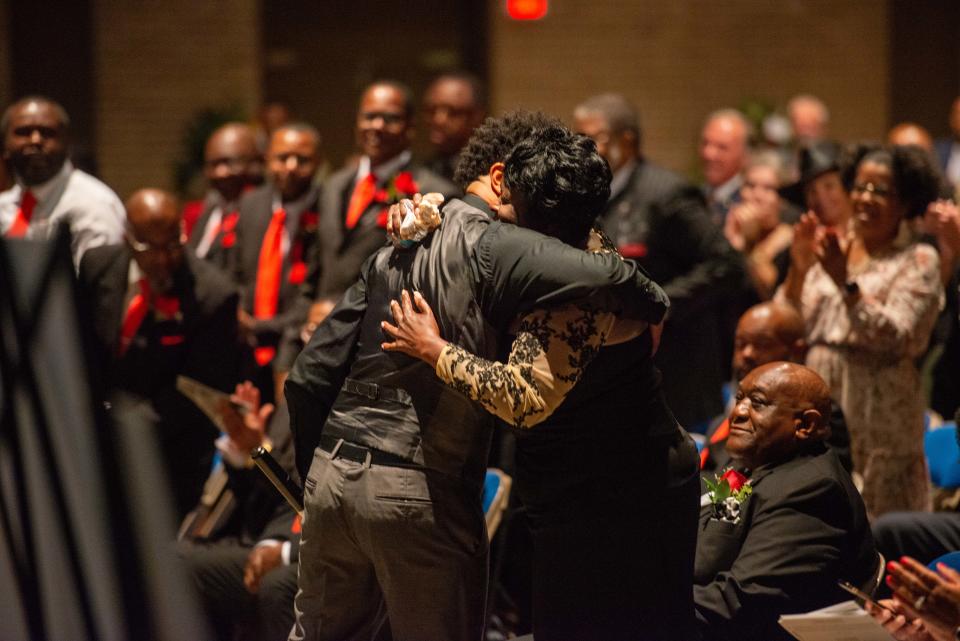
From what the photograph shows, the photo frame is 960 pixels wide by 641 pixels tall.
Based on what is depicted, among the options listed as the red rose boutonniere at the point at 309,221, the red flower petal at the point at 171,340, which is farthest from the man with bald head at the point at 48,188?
the red rose boutonniere at the point at 309,221

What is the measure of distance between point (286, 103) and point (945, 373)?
6.32m

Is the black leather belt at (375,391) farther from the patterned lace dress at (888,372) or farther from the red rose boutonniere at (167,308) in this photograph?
the red rose boutonniere at (167,308)

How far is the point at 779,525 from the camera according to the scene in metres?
3.28

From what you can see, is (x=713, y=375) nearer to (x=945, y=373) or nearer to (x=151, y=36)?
(x=945, y=373)

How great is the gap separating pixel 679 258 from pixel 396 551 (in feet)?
8.61

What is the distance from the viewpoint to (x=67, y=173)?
5.59 meters

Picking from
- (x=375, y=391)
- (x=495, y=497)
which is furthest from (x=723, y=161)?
(x=375, y=391)

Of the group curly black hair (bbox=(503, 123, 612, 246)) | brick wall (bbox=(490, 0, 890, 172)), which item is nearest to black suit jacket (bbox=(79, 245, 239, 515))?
curly black hair (bbox=(503, 123, 612, 246))

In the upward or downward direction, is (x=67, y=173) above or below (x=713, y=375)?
above

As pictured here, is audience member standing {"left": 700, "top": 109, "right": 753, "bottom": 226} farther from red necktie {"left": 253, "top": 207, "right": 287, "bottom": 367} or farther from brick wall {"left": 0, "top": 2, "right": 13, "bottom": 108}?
brick wall {"left": 0, "top": 2, "right": 13, "bottom": 108}

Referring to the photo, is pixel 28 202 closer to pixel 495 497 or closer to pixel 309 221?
pixel 309 221

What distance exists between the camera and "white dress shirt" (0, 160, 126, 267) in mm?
5320

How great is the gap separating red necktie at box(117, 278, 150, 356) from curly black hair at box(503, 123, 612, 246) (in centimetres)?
268

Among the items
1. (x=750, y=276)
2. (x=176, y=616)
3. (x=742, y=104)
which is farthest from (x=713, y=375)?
(x=742, y=104)
